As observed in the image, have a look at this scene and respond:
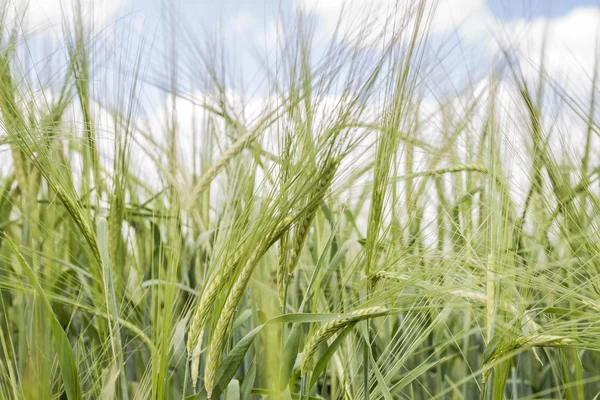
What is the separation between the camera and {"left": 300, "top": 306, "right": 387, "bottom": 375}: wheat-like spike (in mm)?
716

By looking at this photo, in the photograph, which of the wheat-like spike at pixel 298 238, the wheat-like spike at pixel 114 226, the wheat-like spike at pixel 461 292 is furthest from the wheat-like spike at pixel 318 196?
the wheat-like spike at pixel 114 226

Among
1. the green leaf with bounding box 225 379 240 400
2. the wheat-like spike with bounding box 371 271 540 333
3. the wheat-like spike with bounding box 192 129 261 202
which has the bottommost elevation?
the green leaf with bounding box 225 379 240 400

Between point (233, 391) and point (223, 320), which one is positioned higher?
point (223, 320)

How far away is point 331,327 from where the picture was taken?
765 mm

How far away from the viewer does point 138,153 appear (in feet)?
4.17

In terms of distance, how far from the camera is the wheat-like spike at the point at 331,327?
716mm

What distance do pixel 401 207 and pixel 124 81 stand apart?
43 cm

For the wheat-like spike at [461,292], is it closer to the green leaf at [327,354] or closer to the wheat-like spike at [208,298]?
the green leaf at [327,354]

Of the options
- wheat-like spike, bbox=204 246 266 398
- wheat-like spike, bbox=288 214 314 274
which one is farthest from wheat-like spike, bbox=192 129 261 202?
wheat-like spike, bbox=204 246 266 398

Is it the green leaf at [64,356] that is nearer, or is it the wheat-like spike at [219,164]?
the green leaf at [64,356]

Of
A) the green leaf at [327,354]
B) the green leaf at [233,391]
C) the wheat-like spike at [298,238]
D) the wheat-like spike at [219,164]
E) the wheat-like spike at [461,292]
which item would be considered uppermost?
the wheat-like spike at [219,164]

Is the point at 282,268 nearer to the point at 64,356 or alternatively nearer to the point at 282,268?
the point at 282,268

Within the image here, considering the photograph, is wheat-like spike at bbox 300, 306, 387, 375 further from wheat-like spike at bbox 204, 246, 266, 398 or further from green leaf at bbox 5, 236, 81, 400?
green leaf at bbox 5, 236, 81, 400

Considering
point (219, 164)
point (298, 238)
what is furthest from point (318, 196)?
point (219, 164)
